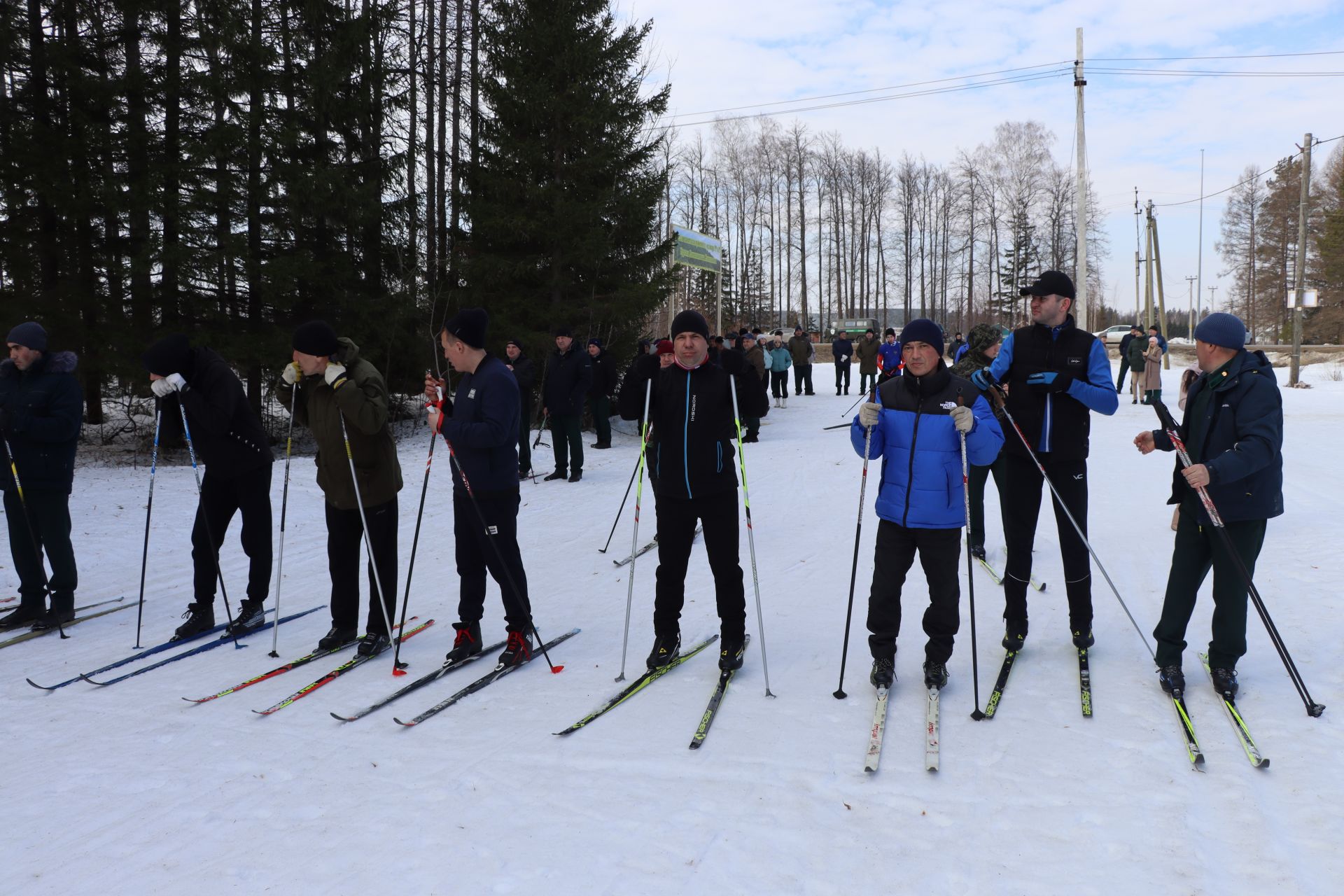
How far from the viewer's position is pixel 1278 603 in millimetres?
5332

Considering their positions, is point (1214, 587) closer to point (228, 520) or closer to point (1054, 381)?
point (1054, 381)

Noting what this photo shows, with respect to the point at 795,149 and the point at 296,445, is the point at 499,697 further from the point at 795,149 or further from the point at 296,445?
the point at 795,149

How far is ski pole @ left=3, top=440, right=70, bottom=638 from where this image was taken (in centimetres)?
528

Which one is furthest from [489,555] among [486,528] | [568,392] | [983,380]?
[568,392]

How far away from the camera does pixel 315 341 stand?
15.2 feet

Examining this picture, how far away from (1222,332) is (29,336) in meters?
6.66

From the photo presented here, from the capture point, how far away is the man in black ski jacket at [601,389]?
11.7 meters

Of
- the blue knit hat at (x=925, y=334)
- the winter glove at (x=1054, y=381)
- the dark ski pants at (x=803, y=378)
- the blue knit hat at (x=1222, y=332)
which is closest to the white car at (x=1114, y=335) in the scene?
the dark ski pants at (x=803, y=378)

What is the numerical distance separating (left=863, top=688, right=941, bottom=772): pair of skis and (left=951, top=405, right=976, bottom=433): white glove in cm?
129

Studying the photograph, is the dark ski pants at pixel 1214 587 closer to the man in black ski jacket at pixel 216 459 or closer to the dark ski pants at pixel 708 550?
the dark ski pants at pixel 708 550

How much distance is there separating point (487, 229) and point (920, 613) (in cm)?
1134

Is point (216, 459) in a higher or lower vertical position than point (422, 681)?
higher

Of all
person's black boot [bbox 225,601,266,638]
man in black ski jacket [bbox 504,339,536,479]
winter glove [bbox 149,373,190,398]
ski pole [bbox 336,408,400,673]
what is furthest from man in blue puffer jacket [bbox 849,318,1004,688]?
man in black ski jacket [bbox 504,339,536,479]

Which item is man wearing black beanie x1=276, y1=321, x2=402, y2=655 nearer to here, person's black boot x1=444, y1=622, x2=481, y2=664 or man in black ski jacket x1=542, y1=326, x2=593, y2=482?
person's black boot x1=444, y1=622, x2=481, y2=664
